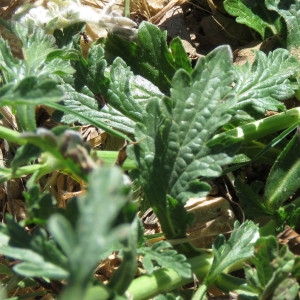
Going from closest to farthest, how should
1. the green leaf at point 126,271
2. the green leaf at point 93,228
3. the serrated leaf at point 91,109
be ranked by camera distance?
the green leaf at point 93,228 → the green leaf at point 126,271 → the serrated leaf at point 91,109

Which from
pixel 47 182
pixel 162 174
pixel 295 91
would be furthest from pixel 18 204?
pixel 295 91

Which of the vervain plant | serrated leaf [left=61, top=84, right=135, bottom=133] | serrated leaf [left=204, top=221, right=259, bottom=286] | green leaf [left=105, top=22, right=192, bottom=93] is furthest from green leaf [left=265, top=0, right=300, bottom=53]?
serrated leaf [left=204, top=221, right=259, bottom=286]

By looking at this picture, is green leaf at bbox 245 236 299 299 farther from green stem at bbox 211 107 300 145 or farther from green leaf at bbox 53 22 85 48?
green leaf at bbox 53 22 85 48

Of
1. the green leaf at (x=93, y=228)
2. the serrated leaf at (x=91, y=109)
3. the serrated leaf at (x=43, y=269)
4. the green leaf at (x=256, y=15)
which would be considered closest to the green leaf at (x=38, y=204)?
the serrated leaf at (x=43, y=269)

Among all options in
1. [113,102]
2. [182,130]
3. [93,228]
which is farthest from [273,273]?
[113,102]

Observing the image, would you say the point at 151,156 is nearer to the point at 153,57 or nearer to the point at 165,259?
the point at 165,259

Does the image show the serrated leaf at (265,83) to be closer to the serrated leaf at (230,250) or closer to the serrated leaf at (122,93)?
the serrated leaf at (122,93)

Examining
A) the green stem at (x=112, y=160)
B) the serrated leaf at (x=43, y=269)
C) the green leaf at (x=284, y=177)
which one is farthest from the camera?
the green leaf at (x=284, y=177)
